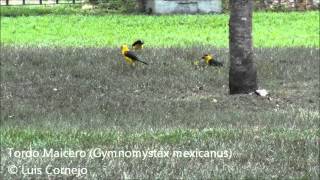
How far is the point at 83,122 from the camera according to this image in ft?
28.9

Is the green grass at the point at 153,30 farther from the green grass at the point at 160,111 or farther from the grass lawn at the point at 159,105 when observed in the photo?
the green grass at the point at 160,111

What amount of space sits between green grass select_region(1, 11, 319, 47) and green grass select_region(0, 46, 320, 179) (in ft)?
8.26

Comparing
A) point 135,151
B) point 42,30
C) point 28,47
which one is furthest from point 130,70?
point 42,30

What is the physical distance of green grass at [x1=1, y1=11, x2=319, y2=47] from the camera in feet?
57.3

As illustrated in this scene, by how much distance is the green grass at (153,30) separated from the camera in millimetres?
17469

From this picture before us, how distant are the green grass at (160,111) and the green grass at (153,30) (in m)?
2.52

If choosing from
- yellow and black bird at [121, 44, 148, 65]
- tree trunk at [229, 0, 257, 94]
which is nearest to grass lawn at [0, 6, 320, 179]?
yellow and black bird at [121, 44, 148, 65]

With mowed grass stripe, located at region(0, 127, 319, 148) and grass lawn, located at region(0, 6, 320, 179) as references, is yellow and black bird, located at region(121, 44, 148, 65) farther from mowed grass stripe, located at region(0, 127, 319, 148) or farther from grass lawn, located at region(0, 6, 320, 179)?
mowed grass stripe, located at region(0, 127, 319, 148)

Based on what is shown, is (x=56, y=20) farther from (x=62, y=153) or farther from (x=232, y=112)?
(x=62, y=153)

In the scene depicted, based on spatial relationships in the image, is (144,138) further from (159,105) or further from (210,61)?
(210,61)

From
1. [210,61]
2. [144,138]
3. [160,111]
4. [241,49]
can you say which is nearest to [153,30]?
[210,61]

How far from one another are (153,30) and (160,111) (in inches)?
454

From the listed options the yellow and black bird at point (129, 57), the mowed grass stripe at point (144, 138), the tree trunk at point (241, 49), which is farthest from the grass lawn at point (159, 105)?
the tree trunk at point (241, 49)

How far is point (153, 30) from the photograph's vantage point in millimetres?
21188
